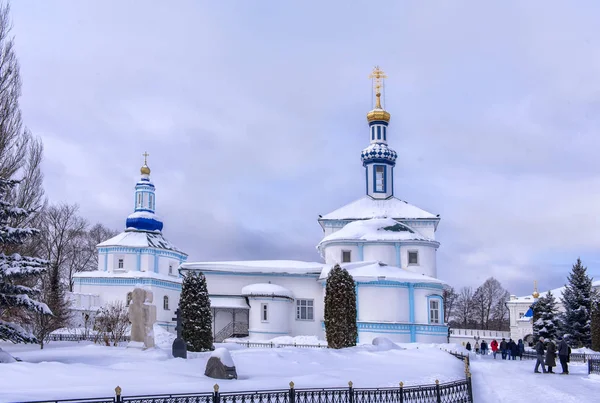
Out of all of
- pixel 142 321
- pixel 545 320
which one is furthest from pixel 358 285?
pixel 142 321

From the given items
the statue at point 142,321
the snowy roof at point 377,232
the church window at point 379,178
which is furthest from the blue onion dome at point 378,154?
the statue at point 142,321

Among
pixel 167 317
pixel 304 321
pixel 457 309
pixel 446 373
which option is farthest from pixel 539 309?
pixel 457 309

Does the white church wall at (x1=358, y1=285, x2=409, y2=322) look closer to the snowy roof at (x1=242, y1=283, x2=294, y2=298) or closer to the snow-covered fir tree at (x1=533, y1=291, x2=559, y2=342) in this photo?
the snowy roof at (x1=242, y1=283, x2=294, y2=298)

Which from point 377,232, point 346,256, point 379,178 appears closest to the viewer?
point 346,256

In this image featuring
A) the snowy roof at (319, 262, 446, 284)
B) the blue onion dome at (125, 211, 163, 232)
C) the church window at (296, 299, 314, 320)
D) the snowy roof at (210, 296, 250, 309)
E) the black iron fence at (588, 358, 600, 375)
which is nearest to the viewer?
the black iron fence at (588, 358, 600, 375)

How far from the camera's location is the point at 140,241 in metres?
45.3

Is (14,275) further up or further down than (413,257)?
further down

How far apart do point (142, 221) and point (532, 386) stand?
34.2 m

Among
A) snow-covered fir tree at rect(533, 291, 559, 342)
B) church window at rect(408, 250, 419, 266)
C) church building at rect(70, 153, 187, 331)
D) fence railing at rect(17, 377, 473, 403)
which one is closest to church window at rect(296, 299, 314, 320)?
church window at rect(408, 250, 419, 266)

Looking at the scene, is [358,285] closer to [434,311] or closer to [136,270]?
[434,311]

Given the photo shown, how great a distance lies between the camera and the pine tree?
981 inches

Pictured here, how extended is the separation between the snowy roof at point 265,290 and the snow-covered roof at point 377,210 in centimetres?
815

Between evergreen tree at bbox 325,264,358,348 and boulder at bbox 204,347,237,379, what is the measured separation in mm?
13422

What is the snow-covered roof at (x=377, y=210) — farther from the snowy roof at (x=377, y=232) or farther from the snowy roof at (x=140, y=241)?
the snowy roof at (x=140, y=241)
